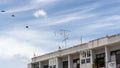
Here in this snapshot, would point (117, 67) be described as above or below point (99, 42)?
below

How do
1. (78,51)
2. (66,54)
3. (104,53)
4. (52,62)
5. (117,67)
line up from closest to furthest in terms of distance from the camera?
(117,67)
(104,53)
(78,51)
(66,54)
(52,62)

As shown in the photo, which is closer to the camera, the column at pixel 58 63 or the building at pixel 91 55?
the building at pixel 91 55

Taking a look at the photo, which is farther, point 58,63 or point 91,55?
point 58,63

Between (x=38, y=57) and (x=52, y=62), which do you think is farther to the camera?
(x=38, y=57)

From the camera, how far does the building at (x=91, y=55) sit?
6012cm

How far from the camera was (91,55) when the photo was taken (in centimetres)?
6506

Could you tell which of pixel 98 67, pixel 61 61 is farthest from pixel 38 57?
pixel 98 67

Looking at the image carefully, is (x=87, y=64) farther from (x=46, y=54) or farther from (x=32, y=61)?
(x=32, y=61)

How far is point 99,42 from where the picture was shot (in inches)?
2457

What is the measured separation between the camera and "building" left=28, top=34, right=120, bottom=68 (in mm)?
60122

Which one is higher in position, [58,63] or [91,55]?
[91,55]

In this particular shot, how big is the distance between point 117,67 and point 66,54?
16.2 metres

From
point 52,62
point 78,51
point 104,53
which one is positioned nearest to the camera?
point 104,53

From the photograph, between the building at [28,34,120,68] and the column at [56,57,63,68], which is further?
the column at [56,57,63,68]
